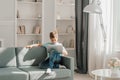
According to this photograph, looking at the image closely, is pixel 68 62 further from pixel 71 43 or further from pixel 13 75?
pixel 71 43

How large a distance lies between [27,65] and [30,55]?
20 centimetres

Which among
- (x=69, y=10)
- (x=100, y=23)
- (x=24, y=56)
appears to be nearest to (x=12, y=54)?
(x=24, y=56)

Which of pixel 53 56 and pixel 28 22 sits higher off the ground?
pixel 28 22

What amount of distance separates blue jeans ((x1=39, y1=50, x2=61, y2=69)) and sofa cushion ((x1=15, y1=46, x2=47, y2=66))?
284mm

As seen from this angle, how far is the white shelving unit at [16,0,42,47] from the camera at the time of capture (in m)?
7.25

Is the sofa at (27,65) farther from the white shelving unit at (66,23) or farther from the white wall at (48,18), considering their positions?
the white shelving unit at (66,23)

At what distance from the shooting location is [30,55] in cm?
554

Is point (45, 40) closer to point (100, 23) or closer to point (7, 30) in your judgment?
point (7, 30)

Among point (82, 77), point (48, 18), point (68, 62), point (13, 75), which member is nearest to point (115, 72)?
point (68, 62)

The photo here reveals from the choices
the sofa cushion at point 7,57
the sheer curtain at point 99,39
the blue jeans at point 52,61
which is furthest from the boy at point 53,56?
the sheer curtain at point 99,39

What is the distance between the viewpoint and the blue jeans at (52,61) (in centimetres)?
519

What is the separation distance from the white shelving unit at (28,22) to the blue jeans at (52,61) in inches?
79.9

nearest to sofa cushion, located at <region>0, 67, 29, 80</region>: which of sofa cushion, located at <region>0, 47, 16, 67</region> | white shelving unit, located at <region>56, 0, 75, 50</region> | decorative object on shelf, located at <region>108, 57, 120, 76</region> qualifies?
sofa cushion, located at <region>0, 47, 16, 67</region>

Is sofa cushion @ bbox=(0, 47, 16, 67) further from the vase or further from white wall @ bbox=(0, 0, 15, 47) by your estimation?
the vase
